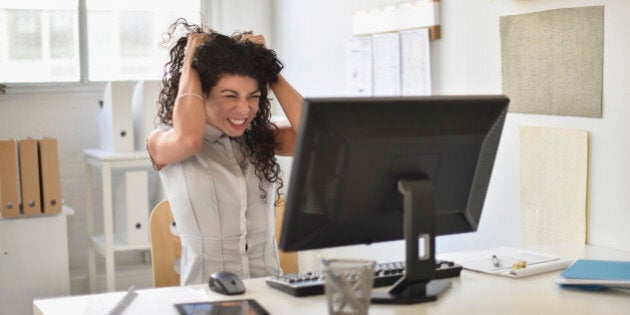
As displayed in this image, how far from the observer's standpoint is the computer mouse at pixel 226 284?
1.80m

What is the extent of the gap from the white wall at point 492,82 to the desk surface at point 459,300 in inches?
21.2

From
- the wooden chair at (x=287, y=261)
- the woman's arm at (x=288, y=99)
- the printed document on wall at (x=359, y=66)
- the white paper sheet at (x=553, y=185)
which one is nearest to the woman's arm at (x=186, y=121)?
the woman's arm at (x=288, y=99)

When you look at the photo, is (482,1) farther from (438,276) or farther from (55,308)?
(55,308)

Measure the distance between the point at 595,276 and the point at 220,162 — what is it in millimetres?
988

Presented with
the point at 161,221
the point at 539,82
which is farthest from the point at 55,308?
the point at 539,82

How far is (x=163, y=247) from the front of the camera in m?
2.29

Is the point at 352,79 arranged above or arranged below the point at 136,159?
above

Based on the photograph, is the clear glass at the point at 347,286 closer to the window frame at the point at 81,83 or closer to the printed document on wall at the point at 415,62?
the printed document on wall at the point at 415,62

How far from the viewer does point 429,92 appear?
3180mm

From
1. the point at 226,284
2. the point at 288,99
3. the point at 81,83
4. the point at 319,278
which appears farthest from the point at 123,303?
the point at 81,83

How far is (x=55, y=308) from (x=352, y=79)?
2.13 meters

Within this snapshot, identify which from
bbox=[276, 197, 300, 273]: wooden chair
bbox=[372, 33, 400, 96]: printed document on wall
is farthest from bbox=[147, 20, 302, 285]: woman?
bbox=[372, 33, 400, 96]: printed document on wall

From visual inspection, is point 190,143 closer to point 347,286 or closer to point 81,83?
point 347,286

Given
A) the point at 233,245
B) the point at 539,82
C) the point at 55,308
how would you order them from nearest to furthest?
the point at 55,308
the point at 233,245
the point at 539,82
